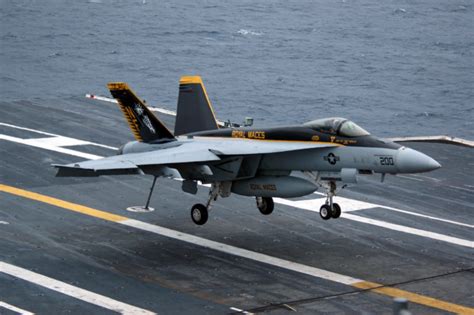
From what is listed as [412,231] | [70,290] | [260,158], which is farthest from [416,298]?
[70,290]

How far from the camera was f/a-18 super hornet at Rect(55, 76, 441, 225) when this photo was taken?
32500 mm

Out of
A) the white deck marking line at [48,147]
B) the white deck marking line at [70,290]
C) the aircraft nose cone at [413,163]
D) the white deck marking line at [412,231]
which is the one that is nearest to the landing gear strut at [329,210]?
the aircraft nose cone at [413,163]

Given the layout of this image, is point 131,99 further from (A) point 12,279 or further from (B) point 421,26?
(B) point 421,26

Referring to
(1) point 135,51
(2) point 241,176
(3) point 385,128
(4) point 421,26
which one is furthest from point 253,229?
(4) point 421,26

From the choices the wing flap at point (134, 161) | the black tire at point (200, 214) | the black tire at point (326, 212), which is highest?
the wing flap at point (134, 161)

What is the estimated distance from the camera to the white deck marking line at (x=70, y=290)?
28.0 metres

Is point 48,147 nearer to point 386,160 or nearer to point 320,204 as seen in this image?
point 320,204

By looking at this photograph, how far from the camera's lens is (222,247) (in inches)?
1371

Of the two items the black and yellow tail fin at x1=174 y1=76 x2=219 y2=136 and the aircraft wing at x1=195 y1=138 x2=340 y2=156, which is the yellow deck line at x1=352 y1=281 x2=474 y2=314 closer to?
the aircraft wing at x1=195 y1=138 x2=340 y2=156

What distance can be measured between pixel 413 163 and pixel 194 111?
9343 millimetres

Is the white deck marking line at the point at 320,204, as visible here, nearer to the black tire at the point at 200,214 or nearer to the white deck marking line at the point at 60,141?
the black tire at the point at 200,214

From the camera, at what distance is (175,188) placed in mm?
42969

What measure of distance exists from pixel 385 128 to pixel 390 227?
146 feet

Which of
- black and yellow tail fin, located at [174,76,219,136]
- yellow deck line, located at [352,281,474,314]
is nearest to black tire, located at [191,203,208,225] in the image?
black and yellow tail fin, located at [174,76,219,136]
